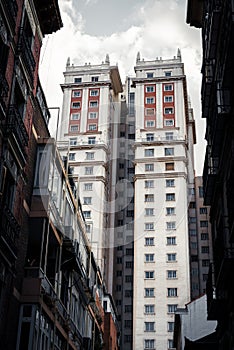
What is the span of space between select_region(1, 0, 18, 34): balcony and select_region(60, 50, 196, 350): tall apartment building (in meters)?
56.9

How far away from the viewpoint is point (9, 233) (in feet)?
64.0

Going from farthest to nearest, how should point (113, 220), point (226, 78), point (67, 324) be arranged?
point (113, 220) < point (67, 324) < point (226, 78)

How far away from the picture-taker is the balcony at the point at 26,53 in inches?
→ 859

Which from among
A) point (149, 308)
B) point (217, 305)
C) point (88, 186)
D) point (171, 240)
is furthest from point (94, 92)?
point (217, 305)

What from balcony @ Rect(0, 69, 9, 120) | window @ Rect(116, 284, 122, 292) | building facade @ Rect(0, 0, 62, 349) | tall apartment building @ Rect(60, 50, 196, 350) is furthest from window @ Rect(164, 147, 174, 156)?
balcony @ Rect(0, 69, 9, 120)

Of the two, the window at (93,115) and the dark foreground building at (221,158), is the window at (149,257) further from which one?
the dark foreground building at (221,158)

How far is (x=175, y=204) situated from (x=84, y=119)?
2140cm

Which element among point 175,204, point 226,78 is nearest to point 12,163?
point 226,78

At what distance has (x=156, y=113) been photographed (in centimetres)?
9338

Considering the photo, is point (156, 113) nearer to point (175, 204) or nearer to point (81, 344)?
point (175, 204)

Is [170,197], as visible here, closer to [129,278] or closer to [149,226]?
[149,226]

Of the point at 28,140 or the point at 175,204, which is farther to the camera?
the point at 175,204

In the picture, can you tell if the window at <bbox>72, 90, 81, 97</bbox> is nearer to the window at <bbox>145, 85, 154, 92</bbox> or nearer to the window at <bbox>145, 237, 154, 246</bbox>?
the window at <bbox>145, 85, 154, 92</bbox>

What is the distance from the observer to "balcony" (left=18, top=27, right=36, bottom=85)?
21811mm
